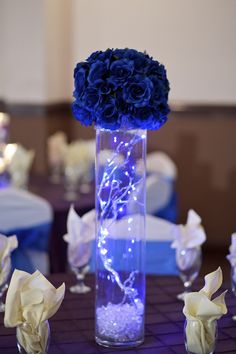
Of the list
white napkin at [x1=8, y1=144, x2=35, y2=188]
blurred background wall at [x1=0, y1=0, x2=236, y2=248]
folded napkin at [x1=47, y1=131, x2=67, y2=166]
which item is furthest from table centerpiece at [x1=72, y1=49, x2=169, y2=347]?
blurred background wall at [x1=0, y1=0, x2=236, y2=248]

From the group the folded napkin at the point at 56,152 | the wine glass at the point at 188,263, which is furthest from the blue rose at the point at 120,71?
the folded napkin at the point at 56,152

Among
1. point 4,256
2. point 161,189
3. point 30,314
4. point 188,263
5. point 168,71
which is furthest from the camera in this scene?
point 168,71

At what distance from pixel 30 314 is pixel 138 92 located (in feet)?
1.92

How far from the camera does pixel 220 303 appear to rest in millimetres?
1715

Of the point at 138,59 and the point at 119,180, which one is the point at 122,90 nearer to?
the point at 138,59

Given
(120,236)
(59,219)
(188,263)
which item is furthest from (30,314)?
(59,219)

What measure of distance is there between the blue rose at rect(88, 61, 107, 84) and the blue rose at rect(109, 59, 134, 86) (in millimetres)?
23

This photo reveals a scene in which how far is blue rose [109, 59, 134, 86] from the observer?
5.51 ft

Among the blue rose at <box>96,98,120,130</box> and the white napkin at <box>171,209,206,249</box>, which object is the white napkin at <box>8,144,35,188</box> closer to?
the white napkin at <box>171,209,206,249</box>

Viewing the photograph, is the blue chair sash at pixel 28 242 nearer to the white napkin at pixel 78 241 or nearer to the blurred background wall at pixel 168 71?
the white napkin at pixel 78 241

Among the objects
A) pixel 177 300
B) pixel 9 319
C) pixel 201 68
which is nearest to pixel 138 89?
pixel 9 319

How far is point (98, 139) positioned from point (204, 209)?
4.55 meters

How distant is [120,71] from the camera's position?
1.69m

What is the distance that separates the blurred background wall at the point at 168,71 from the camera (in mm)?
6016
